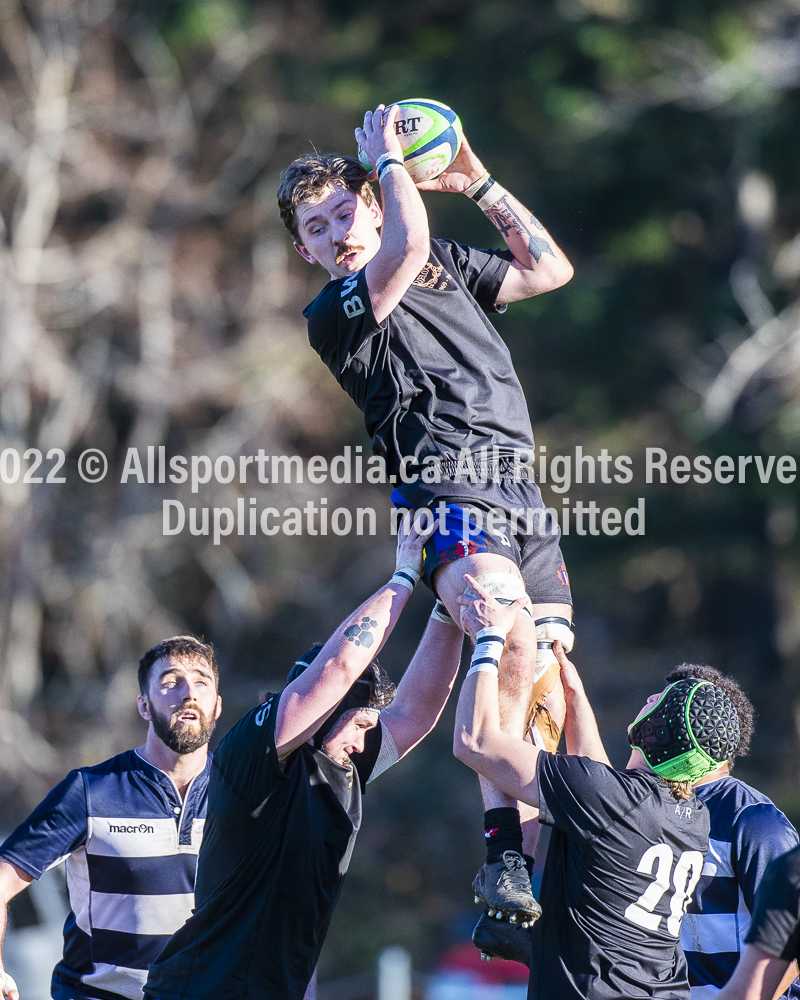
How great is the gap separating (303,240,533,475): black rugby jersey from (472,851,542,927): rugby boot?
4.21 feet

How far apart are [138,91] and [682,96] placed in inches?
301

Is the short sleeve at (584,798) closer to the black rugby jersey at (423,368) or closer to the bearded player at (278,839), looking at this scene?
the bearded player at (278,839)

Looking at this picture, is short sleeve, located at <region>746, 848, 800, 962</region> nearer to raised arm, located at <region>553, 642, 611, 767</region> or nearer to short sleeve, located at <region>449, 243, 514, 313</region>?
raised arm, located at <region>553, 642, 611, 767</region>

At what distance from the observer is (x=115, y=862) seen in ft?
15.8

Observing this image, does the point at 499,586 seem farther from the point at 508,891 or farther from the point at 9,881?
the point at 9,881

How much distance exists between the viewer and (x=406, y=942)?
14.2 meters

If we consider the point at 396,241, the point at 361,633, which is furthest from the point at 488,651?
the point at 396,241

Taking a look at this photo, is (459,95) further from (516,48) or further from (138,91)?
(138,91)

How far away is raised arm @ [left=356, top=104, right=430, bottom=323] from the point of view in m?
3.83

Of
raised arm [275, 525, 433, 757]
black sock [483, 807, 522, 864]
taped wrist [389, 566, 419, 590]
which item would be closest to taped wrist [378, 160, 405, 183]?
raised arm [275, 525, 433, 757]

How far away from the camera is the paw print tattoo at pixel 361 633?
387 cm

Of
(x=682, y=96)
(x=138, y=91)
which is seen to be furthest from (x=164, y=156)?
(x=682, y=96)

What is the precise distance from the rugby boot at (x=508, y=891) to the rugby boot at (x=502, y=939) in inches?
3.0

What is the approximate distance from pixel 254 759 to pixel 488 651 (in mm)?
807
